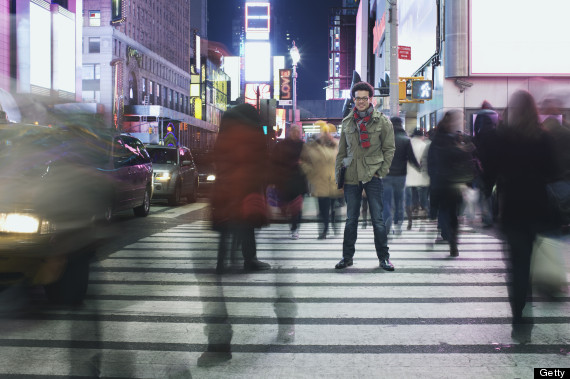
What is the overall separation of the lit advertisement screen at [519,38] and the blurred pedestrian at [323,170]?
14.8 meters

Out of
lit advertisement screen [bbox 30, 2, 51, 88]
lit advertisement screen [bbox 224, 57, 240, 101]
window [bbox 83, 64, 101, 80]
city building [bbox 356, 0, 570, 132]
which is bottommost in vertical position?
city building [bbox 356, 0, 570, 132]

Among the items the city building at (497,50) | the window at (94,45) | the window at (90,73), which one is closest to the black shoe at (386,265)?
the city building at (497,50)

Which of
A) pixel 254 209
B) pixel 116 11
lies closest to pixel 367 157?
pixel 254 209

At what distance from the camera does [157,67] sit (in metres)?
105

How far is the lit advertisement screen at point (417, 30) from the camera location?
27188 mm

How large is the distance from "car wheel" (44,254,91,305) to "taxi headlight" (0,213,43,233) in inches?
21.5

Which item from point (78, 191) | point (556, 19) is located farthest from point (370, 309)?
point (556, 19)

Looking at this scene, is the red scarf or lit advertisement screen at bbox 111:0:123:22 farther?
lit advertisement screen at bbox 111:0:123:22

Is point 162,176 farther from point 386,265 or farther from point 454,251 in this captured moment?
point 386,265

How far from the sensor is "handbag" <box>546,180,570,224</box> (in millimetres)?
4574

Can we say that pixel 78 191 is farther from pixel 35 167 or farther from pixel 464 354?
pixel 464 354

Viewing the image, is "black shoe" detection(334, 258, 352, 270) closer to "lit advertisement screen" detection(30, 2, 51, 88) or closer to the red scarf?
the red scarf

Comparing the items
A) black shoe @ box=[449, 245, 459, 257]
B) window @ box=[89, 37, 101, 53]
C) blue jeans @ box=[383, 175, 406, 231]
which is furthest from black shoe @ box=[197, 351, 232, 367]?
window @ box=[89, 37, 101, 53]

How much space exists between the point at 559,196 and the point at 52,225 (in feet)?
13.6
